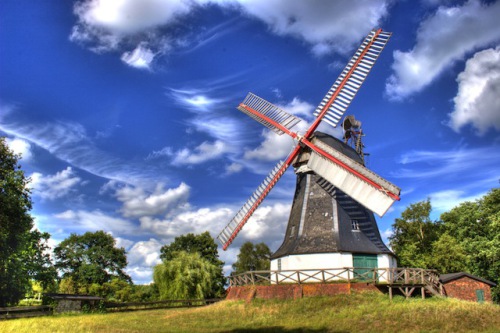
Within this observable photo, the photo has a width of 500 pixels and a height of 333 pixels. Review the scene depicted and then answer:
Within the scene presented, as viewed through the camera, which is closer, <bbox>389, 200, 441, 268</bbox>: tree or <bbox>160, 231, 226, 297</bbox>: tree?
<bbox>389, 200, 441, 268</bbox>: tree

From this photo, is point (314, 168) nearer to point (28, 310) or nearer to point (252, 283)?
point (252, 283)

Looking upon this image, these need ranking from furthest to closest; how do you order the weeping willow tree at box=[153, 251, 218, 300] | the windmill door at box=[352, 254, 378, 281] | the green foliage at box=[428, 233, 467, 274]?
the weeping willow tree at box=[153, 251, 218, 300], the green foliage at box=[428, 233, 467, 274], the windmill door at box=[352, 254, 378, 281]

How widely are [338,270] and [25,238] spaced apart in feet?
75.9

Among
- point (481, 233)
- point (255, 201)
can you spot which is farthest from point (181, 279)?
point (481, 233)

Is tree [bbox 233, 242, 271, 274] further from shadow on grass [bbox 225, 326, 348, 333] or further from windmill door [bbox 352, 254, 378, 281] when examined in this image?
shadow on grass [bbox 225, 326, 348, 333]

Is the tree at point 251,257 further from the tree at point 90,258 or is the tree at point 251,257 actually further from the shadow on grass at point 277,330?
the shadow on grass at point 277,330

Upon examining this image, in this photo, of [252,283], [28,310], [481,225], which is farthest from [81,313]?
[481,225]

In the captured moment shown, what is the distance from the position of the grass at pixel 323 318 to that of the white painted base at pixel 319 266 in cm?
166

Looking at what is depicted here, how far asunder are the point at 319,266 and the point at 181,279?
17.1 m

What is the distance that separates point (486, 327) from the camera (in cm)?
1579

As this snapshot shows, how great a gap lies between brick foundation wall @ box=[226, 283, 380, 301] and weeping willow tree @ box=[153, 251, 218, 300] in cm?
1469

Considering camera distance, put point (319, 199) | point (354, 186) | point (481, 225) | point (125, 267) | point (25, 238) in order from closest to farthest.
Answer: point (354, 186), point (319, 199), point (25, 238), point (481, 225), point (125, 267)

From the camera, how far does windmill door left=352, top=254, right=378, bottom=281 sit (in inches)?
879

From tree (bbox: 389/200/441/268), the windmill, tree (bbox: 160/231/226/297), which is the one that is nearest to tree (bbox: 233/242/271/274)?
tree (bbox: 160/231/226/297)
